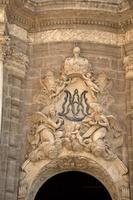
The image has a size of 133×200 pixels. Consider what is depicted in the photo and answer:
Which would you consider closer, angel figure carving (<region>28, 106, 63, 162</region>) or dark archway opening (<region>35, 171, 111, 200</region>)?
angel figure carving (<region>28, 106, 63, 162</region>)

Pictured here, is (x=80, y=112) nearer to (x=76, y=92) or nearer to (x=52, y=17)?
(x=76, y=92)

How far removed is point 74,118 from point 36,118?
2.40 ft

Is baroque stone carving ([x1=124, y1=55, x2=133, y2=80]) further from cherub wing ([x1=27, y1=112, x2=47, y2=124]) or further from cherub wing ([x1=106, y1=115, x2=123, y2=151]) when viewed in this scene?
cherub wing ([x1=27, y1=112, x2=47, y2=124])

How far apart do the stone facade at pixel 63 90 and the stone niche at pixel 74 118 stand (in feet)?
0.06

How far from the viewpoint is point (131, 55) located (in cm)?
980

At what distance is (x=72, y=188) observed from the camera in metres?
10.0

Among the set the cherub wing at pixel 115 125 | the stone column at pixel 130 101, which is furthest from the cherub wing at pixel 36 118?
the stone column at pixel 130 101

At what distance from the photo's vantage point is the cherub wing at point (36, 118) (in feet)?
30.5

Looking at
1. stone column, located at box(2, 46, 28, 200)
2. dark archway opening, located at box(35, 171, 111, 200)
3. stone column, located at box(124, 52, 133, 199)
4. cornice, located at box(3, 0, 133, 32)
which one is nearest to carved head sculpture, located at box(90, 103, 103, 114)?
stone column, located at box(124, 52, 133, 199)

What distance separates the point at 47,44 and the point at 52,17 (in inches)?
23.4

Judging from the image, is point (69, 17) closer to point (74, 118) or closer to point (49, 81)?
point (49, 81)

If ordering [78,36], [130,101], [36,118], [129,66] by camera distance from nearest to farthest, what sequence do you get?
[36,118], [130,101], [129,66], [78,36]

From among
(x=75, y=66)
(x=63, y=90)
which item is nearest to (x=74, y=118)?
(x=63, y=90)

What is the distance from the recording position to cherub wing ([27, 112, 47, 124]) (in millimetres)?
9289
